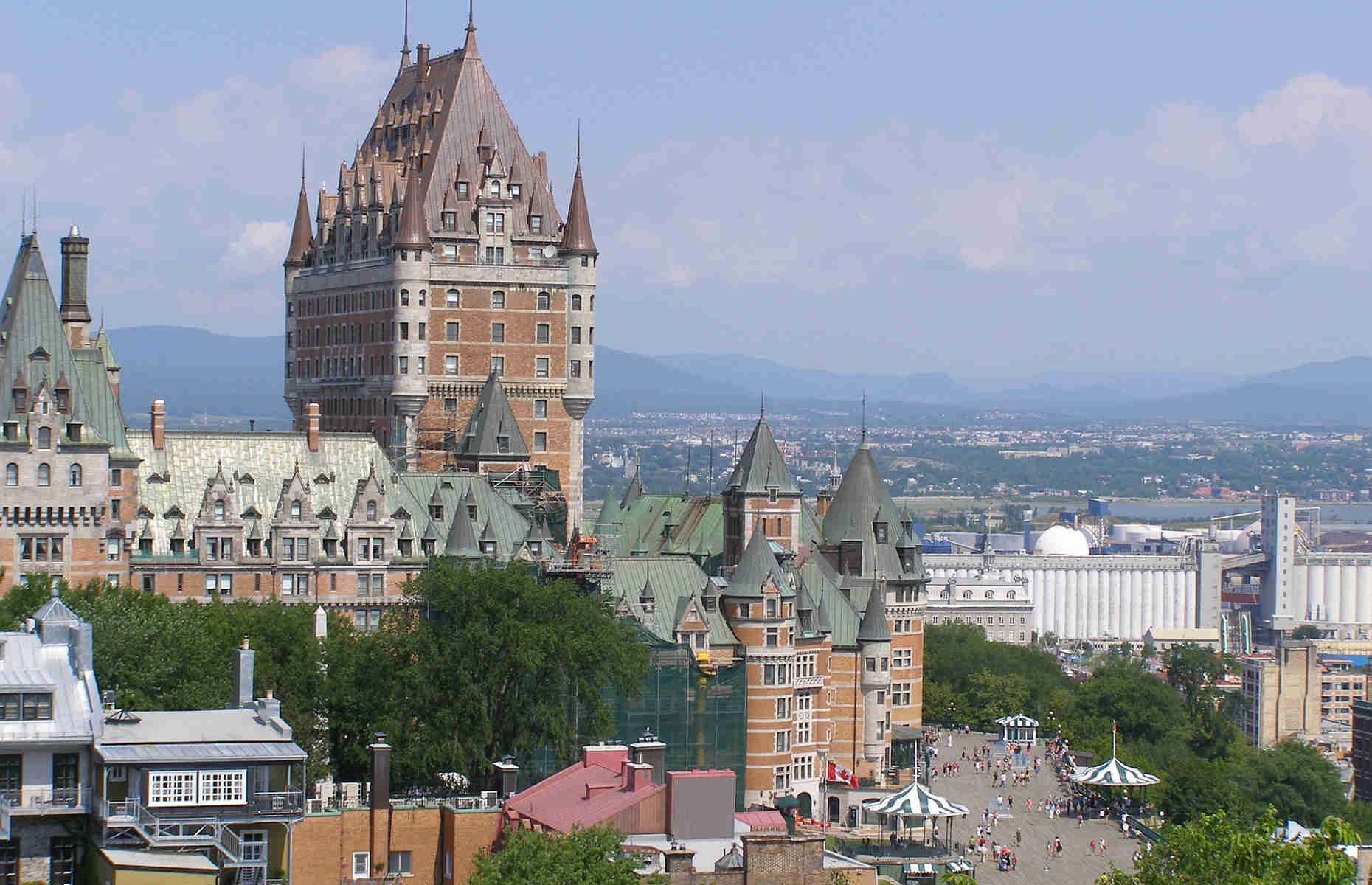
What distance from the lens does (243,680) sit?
98.8m

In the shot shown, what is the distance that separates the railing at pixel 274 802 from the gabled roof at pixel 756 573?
6001 centimetres

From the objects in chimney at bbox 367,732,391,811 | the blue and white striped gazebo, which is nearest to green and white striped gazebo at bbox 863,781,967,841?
chimney at bbox 367,732,391,811

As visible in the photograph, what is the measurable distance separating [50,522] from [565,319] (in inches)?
1960

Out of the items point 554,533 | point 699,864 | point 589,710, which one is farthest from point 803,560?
point 699,864

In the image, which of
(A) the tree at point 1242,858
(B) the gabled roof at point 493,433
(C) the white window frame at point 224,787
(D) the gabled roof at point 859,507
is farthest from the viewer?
(D) the gabled roof at point 859,507

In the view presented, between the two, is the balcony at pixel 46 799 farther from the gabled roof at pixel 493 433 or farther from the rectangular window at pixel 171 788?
the gabled roof at pixel 493 433

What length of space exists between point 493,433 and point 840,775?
89.5 ft

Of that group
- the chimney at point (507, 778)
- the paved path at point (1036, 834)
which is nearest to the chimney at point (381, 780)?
the chimney at point (507, 778)

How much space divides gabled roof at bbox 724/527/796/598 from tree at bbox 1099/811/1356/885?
58942 mm

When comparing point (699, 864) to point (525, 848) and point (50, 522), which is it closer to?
point (525, 848)

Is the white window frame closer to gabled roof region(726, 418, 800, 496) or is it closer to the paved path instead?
the paved path

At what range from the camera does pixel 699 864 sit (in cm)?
9000

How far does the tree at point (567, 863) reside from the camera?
8138cm

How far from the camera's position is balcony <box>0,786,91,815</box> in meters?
85.1
